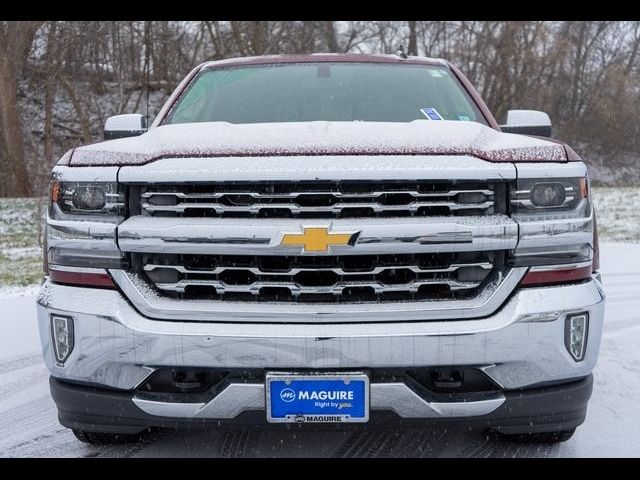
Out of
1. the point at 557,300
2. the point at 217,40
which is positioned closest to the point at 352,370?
the point at 557,300

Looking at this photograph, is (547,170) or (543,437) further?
(543,437)

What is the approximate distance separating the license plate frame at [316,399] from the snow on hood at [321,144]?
0.74 m

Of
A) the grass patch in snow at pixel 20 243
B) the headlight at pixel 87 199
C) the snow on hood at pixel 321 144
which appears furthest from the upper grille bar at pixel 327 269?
the grass patch in snow at pixel 20 243

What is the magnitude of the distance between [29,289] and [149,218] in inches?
177

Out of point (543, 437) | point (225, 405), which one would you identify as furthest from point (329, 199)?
point (543, 437)

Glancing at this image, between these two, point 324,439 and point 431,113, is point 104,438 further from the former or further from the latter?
point 431,113

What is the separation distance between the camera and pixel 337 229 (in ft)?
6.96

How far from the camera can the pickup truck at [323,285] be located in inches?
83.9

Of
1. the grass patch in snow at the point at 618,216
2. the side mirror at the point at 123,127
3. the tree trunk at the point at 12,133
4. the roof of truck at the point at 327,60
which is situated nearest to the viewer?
A: the side mirror at the point at 123,127

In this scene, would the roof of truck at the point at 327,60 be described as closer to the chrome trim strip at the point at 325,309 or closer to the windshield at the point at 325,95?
the windshield at the point at 325,95

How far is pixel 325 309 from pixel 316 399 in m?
0.30

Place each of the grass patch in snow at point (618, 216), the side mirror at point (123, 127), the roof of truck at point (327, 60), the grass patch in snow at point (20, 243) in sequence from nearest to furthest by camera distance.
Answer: the side mirror at point (123, 127) → the roof of truck at point (327, 60) → the grass patch in snow at point (20, 243) → the grass patch in snow at point (618, 216)

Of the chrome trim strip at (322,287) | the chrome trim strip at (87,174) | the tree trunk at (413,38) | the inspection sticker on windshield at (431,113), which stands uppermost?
the tree trunk at (413,38)

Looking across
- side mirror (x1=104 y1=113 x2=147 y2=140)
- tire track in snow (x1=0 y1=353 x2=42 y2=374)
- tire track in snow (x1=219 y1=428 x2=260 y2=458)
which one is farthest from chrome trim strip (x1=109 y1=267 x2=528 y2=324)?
tire track in snow (x1=0 y1=353 x2=42 y2=374)
